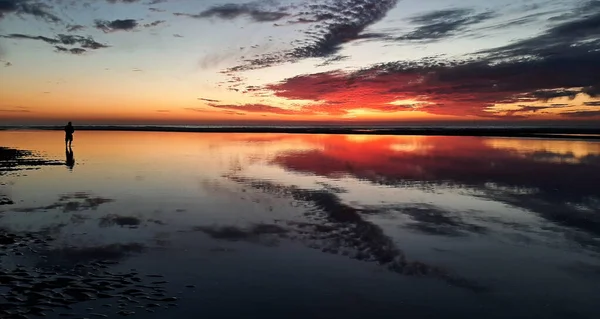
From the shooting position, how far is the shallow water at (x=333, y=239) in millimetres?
8234

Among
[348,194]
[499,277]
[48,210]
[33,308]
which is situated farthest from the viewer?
[348,194]

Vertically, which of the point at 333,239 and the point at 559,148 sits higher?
the point at 559,148

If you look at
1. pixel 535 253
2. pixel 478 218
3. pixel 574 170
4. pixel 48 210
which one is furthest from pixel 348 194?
pixel 574 170

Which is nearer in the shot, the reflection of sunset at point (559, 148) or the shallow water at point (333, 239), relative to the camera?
the shallow water at point (333, 239)

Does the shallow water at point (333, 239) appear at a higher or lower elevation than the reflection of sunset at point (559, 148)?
lower

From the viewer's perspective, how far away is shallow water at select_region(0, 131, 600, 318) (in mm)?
8234

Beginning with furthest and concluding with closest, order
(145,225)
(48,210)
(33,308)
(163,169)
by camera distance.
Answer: (163,169), (48,210), (145,225), (33,308)

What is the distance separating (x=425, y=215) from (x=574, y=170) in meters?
19.2

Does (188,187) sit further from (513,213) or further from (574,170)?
(574,170)

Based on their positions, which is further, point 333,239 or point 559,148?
point 559,148

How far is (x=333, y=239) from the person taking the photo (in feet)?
41.0

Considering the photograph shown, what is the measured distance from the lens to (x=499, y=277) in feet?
31.6

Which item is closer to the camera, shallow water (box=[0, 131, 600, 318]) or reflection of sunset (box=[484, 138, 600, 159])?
shallow water (box=[0, 131, 600, 318])

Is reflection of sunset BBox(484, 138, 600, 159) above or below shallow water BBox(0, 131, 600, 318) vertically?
above
